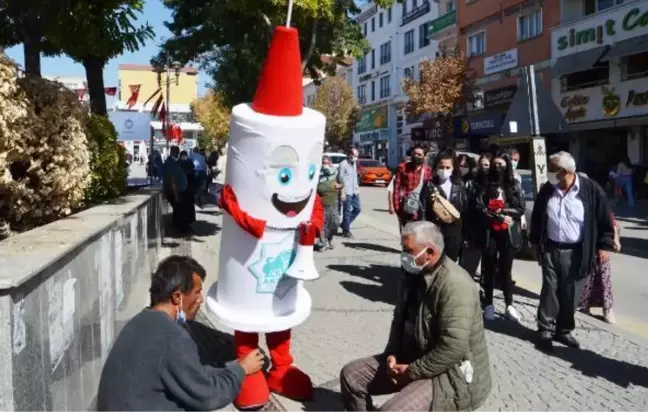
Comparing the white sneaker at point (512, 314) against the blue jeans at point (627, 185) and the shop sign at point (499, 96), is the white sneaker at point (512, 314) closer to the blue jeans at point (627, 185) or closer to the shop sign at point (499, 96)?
the blue jeans at point (627, 185)

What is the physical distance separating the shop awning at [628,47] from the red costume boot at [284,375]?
21.6 metres

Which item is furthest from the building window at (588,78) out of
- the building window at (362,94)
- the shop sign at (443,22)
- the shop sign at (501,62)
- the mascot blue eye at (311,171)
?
the building window at (362,94)

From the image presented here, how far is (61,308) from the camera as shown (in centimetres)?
350

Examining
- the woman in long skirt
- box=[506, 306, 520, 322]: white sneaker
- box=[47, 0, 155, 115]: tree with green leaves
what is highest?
box=[47, 0, 155, 115]: tree with green leaves

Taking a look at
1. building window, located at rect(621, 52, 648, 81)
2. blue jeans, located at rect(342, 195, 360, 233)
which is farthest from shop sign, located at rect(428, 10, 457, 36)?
blue jeans, located at rect(342, 195, 360, 233)

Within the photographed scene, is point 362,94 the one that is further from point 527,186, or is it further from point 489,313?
point 489,313

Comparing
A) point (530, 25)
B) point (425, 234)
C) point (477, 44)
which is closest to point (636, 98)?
point (530, 25)

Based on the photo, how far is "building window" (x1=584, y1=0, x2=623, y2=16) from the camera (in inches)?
1041

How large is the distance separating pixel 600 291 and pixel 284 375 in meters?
3.99

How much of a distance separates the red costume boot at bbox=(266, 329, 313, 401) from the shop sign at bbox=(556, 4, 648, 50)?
22310 mm

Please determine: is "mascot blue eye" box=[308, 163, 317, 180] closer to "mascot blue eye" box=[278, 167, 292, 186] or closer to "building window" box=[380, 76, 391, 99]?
"mascot blue eye" box=[278, 167, 292, 186]

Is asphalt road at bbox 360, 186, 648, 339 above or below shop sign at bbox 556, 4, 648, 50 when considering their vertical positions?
below

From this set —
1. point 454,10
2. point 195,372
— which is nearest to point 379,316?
point 195,372

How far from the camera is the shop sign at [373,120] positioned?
55375 millimetres
